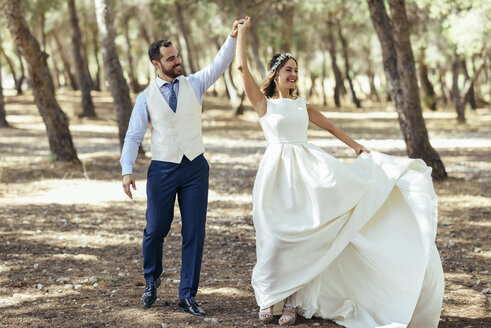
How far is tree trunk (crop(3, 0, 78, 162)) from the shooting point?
1402 centimetres

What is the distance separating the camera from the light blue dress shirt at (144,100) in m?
5.47

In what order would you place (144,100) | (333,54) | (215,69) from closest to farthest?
(144,100) < (215,69) < (333,54)

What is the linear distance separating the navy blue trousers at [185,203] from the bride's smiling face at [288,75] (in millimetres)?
934

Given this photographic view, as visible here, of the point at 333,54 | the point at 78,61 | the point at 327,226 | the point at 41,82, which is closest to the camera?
the point at 327,226

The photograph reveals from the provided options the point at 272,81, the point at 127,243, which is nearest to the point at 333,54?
the point at 127,243

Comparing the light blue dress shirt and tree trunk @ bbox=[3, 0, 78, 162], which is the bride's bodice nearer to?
the light blue dress shirt

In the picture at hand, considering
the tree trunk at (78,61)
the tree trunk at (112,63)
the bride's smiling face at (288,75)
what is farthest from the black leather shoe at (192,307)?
the tree trunk at (78,61)

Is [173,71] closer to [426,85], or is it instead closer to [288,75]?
[288,75]

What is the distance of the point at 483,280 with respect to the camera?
6816mm

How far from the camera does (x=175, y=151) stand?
538cm

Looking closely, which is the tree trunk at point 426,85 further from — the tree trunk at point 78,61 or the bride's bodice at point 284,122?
the bride's bodice at point 284,122

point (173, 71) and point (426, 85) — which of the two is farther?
point (426, 85)

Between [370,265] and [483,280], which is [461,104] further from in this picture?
[370,265]

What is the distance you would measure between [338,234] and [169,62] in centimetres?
198
